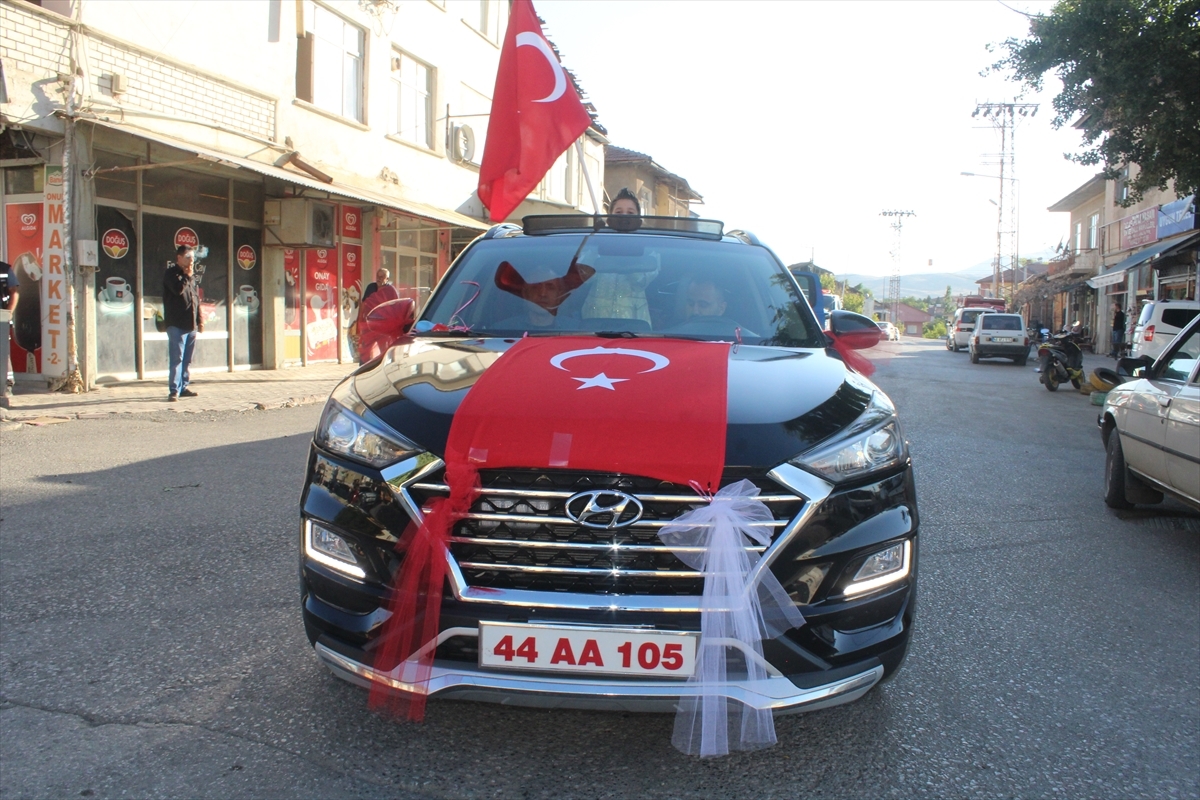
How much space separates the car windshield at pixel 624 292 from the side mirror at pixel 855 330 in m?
0.17

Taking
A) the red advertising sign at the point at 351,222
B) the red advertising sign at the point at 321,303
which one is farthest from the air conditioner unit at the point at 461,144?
the red advertising sign at the point at 321,303

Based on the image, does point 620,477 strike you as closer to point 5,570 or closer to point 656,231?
point 656,231

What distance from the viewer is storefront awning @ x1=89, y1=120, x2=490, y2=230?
11.2 m

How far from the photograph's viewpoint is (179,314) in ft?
36.8

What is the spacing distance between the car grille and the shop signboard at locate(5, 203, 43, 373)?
11.6m

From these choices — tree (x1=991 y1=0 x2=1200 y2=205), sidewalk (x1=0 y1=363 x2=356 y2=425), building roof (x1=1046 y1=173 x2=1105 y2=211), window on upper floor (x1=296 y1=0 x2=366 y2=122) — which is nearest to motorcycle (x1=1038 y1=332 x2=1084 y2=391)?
tree (x1=991 y1=0 x2=1200 y2=205)

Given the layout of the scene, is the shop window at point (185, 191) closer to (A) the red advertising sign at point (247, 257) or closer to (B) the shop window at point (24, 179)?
(A) the red advertising sign at point (247, 257)

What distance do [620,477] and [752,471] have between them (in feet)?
1.11

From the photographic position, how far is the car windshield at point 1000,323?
91.5 ft

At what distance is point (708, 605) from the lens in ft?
7.35

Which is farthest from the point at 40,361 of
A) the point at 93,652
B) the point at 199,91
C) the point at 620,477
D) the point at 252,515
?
the point at 620,477

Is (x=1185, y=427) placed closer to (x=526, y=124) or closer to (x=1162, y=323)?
(x=526, y=124)

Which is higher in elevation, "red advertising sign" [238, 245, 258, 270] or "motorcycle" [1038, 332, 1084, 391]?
"red advertising sign" [238, 245, 258, 270]

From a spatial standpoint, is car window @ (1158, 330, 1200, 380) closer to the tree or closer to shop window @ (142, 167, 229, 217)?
the tree
